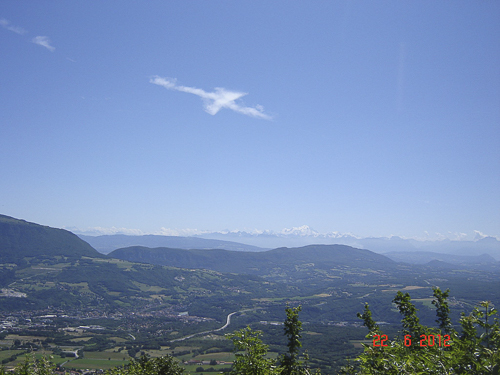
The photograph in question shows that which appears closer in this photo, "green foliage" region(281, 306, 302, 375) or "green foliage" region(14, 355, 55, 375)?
"green foliage" region(14, 355, 55, 375)

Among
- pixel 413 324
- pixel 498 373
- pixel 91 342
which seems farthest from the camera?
pixel 91 342

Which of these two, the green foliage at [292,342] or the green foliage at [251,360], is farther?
the green foliage at [292,342]

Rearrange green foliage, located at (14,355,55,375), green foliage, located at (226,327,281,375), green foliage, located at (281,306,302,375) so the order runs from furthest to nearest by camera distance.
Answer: green foliage, located at (281,306,302,375)
green foliage, located at (14,355,55,375)
green foliage, located at (226,327,281,375)

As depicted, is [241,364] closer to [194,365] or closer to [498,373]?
[498,373]

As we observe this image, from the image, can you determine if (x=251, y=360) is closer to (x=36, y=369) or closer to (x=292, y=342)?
(x=292, y=342)

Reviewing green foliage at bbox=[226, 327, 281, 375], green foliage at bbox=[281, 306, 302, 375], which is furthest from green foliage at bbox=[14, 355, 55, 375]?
green foliage at bbox=[281, 306, 302, 375]

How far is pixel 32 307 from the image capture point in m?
170

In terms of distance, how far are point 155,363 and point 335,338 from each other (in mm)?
112510

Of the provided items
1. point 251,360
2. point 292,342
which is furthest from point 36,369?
point 292,342

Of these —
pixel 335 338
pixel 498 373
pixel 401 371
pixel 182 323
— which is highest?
pixel 498 373

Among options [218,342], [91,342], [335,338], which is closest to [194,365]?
[218,342]

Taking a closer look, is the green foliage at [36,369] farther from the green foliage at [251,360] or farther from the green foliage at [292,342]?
the green foliage at [292,342]

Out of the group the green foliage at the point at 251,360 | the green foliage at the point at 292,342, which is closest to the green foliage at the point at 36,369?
the green foliage at the point at 251,360

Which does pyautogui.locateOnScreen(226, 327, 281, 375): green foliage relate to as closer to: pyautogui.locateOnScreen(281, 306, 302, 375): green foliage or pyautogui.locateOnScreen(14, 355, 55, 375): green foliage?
pyautogui.locateOnScreen(281, 306, 302, 375): green foliage
